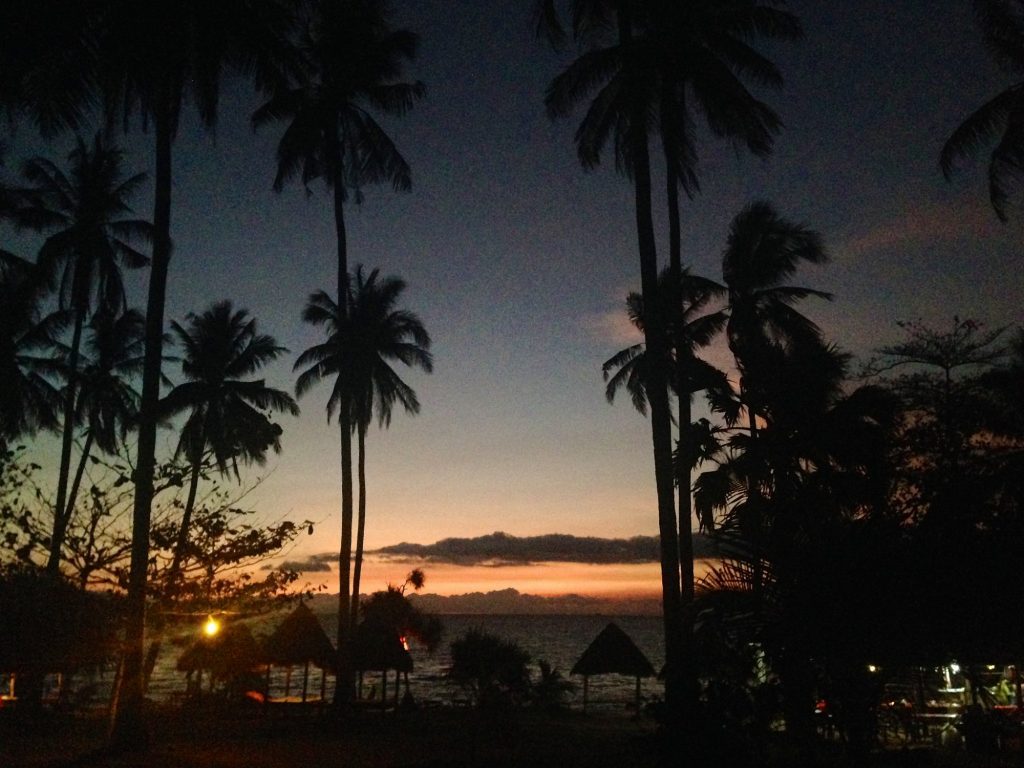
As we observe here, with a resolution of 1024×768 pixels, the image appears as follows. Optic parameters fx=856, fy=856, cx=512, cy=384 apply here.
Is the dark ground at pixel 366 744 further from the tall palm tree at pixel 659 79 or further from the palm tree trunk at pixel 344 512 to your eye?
the tall palm tree at pixel 659 79

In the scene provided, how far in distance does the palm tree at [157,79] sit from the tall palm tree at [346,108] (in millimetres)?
7163

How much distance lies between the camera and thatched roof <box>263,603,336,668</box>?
3073 cm

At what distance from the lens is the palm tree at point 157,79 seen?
48.8 feet

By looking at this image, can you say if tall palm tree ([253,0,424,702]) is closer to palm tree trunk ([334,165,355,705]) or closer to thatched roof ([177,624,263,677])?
palm tree trunk ([334,165,355,705])

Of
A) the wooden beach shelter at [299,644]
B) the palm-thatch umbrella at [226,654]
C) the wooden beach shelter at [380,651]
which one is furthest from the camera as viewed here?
the palm-thatch umbrella at [226,654]

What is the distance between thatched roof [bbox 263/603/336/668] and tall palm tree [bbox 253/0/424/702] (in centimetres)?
645

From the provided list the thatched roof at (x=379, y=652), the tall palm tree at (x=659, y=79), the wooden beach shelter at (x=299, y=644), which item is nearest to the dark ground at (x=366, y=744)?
the wooden beach shelter at (x=299, y=644)

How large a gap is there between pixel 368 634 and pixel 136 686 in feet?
55.5

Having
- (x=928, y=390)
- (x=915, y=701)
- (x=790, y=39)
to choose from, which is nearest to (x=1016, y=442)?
(x=928, y=390)

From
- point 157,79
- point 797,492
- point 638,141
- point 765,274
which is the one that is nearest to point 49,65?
point 157,79

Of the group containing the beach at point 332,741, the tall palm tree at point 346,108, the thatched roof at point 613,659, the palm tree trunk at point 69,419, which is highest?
the tall palm tree at point 346,108

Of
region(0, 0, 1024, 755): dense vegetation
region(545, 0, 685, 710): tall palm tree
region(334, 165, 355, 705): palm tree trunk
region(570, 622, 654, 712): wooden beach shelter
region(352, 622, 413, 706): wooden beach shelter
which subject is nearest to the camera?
region(0, 0, 1024, 755): dense vegetation

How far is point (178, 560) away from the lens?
17047 mm

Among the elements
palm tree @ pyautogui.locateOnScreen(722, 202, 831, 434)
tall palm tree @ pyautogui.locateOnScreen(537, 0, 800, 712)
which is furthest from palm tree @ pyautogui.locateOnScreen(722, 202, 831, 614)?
tall palm tree @ pyautogui.locateOnScreen(537, 0, 800, 712)
